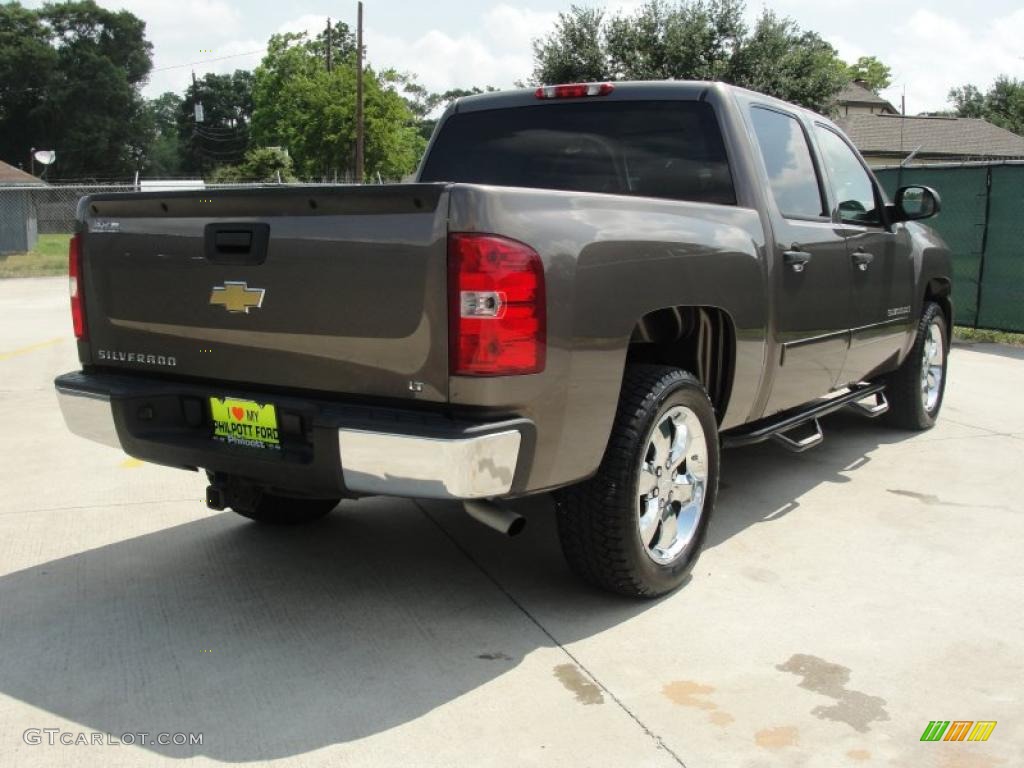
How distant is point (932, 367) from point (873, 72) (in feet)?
336

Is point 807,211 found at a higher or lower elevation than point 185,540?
higher

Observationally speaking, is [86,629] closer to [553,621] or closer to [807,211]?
[553,621]

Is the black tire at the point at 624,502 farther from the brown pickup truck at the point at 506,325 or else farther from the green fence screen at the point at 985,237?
the green fence screen at the point at 985,237

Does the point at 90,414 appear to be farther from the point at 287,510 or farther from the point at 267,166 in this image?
the point at 267,166

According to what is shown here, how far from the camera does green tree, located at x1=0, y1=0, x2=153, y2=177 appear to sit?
7725cm

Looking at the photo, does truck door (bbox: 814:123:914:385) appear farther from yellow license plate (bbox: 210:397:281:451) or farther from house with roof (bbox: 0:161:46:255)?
house with roof (bbox: 0:161:46:255)

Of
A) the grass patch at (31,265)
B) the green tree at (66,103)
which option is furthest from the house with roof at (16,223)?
the green tree at (66,103)

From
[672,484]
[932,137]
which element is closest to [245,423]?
[672,484]

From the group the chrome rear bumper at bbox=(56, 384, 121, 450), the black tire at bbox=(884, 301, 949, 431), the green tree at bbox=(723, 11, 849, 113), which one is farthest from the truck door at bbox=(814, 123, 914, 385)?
the green tree at bbox=(723, 11, 849, 113)

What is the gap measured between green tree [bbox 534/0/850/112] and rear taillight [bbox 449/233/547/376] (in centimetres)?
3243

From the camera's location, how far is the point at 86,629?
3434 mm

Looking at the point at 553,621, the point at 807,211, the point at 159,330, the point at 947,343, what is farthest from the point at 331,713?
the point at 947,343

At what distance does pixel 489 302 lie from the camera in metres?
2.83

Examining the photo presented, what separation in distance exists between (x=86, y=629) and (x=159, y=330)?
107cm
